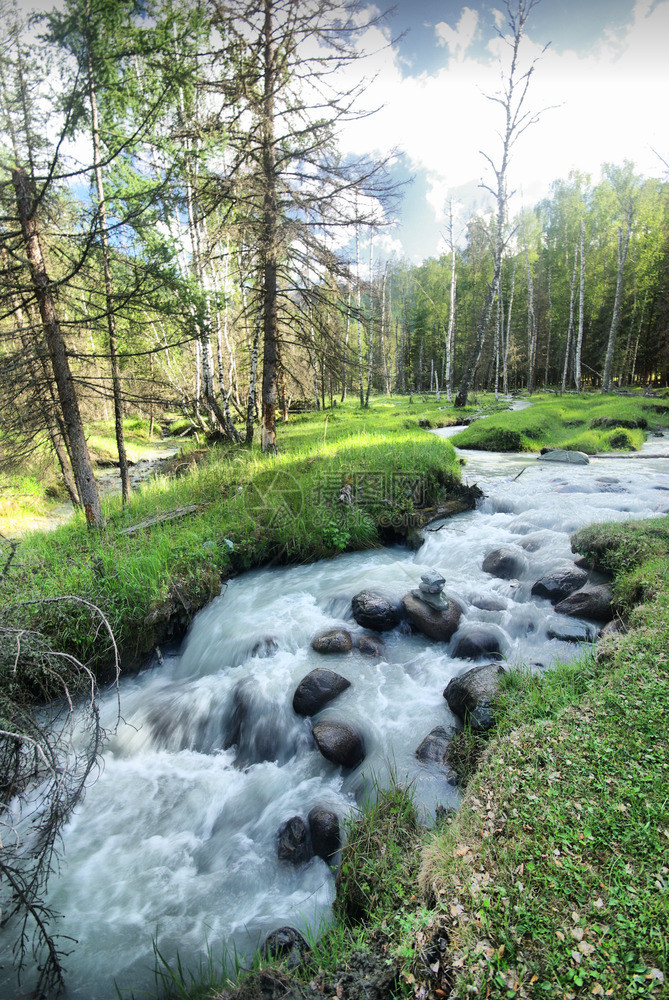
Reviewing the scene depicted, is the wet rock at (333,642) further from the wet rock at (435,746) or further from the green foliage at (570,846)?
the green foliage at (570,846)

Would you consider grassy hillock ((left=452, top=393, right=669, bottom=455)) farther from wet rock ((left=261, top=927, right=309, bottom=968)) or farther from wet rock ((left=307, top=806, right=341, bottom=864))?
wet rock ((left=261, top=927, right=309, bottom=968))

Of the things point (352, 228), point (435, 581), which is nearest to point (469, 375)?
point (352, 228)

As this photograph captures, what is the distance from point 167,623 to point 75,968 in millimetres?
3627

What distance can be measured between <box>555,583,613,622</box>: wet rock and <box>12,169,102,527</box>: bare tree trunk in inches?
282

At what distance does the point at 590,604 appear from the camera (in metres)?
5.00

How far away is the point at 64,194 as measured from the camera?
6410 mm

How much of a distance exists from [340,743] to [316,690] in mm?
660

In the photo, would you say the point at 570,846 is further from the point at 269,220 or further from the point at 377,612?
the point at 269,220

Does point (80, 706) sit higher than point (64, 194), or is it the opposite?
point (64, 194)

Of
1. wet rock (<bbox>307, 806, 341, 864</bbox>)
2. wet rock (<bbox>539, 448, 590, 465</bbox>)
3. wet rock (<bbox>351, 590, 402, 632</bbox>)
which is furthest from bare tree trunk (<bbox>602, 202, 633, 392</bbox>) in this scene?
wet rock (<bbox>307, 806, 341, 864</bbox>)

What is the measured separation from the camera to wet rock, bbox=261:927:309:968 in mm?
2518

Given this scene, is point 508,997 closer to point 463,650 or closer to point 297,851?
point 297,851

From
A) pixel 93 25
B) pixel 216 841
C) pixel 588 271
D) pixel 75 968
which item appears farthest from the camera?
pixel 588 271

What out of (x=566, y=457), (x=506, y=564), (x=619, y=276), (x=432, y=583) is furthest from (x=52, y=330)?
(x=619, y=276)
